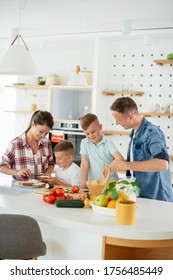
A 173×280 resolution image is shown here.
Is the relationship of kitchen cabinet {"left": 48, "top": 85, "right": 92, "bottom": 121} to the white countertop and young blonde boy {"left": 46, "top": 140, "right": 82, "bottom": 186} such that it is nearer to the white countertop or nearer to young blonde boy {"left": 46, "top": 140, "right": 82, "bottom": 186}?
young blonde boy {"left": 46, "top": 140, "right": 82, "bottom": 186}

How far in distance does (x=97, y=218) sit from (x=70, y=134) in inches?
139

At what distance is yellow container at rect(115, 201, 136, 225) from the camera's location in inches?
94.9

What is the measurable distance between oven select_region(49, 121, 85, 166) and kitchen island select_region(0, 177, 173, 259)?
9.79 ft

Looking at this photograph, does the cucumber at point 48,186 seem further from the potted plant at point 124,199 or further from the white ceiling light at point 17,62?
the white ceiling light at point 17,62

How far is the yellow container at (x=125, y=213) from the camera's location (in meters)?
2.41

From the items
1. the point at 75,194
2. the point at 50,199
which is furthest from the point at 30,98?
the point at 50,199

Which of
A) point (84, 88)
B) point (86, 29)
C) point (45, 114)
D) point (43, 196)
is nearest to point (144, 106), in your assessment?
point (84, 88)

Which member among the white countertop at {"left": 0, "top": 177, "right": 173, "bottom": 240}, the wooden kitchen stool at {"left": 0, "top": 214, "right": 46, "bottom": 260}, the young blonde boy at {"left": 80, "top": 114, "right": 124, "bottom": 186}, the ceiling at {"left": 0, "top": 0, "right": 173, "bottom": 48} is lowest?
the wooden kitchen stool at {"left": 0, "top": 214, "right": 46, "bottom": 260}

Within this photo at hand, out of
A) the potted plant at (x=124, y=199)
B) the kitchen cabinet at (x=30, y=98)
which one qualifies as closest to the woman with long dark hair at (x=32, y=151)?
the potted plant at (x=124, y=199)

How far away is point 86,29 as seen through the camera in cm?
587

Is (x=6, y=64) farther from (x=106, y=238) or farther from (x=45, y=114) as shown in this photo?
(x=106, y=238)

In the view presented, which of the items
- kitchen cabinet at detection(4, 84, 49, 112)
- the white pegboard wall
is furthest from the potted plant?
kitchen cabinet at detection(4, 84, 49, 112)

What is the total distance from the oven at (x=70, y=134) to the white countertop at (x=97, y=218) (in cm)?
291

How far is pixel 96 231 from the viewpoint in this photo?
2361mm
